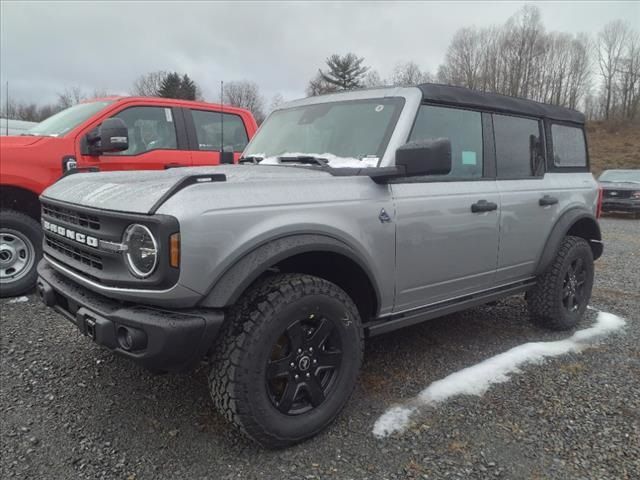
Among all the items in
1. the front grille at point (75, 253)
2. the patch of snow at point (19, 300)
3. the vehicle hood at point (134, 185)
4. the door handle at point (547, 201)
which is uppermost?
the vehicle hood at point (134, 185)

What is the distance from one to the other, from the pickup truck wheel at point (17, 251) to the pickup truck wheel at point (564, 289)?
4586 millimetres

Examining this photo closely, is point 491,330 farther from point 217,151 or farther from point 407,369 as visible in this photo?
point 217,151

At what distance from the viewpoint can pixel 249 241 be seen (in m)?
2.28

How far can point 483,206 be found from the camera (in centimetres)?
340

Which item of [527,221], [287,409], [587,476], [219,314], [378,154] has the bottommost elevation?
[587,476]

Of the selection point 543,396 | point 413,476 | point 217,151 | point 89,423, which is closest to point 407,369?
→ point 543,396

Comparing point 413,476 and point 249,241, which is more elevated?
point 249,241

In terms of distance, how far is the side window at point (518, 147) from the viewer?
12.4 feet

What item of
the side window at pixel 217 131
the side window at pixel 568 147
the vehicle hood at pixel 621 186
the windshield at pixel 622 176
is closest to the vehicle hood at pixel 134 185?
the side window at pixel 568 147

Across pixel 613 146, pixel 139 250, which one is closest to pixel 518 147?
pixel 139 250

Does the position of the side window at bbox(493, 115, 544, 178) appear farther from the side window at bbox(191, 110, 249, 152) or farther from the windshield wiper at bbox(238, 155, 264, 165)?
the side window at bbox(191, 110, 249, 152)

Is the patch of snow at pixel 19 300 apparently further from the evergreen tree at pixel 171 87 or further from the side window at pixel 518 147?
the side window at pixel 518 147

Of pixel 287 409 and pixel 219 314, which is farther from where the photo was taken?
pixel 287 409

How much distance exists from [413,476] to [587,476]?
2.69 ft
